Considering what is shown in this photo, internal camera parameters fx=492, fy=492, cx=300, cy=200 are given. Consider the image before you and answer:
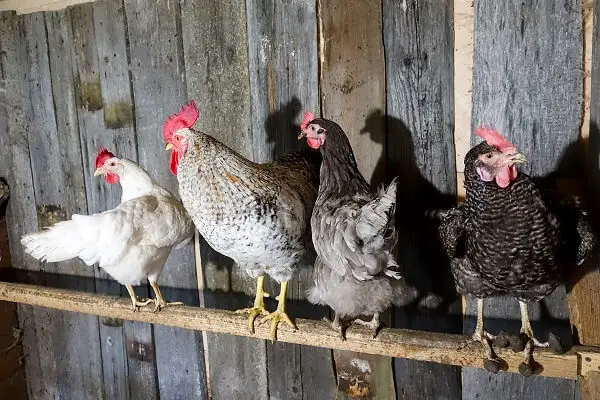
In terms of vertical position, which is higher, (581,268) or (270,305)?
(581,268)

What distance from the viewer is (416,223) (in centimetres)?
126

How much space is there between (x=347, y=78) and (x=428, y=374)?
82 centimetres

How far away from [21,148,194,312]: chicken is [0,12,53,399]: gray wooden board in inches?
28.0

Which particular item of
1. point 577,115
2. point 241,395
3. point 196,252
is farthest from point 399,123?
point 241,395

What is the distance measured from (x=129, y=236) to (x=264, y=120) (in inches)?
19.5

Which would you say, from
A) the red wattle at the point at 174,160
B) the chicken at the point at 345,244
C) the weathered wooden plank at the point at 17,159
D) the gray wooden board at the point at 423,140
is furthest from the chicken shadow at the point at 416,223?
the weathered wooden plank at the point at 17,159

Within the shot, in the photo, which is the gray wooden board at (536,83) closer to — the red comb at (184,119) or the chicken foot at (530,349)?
the chicken foot at (530,349)

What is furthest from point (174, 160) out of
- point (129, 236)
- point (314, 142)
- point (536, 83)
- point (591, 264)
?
point (591, 264)

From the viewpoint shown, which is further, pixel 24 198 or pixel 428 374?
pixel 24 198

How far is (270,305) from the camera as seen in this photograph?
1.54 meters

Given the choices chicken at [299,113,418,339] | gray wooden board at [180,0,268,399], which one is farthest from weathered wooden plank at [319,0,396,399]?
gray wooden board at [180,0,268,399]

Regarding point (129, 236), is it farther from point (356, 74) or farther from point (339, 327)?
point (356, 74)

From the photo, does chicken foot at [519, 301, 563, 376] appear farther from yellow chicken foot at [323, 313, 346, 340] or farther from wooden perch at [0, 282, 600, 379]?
yellow chicken foot at [323, 313, 346, 340]

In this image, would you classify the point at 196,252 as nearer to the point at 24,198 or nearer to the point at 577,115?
the point at 24,198
